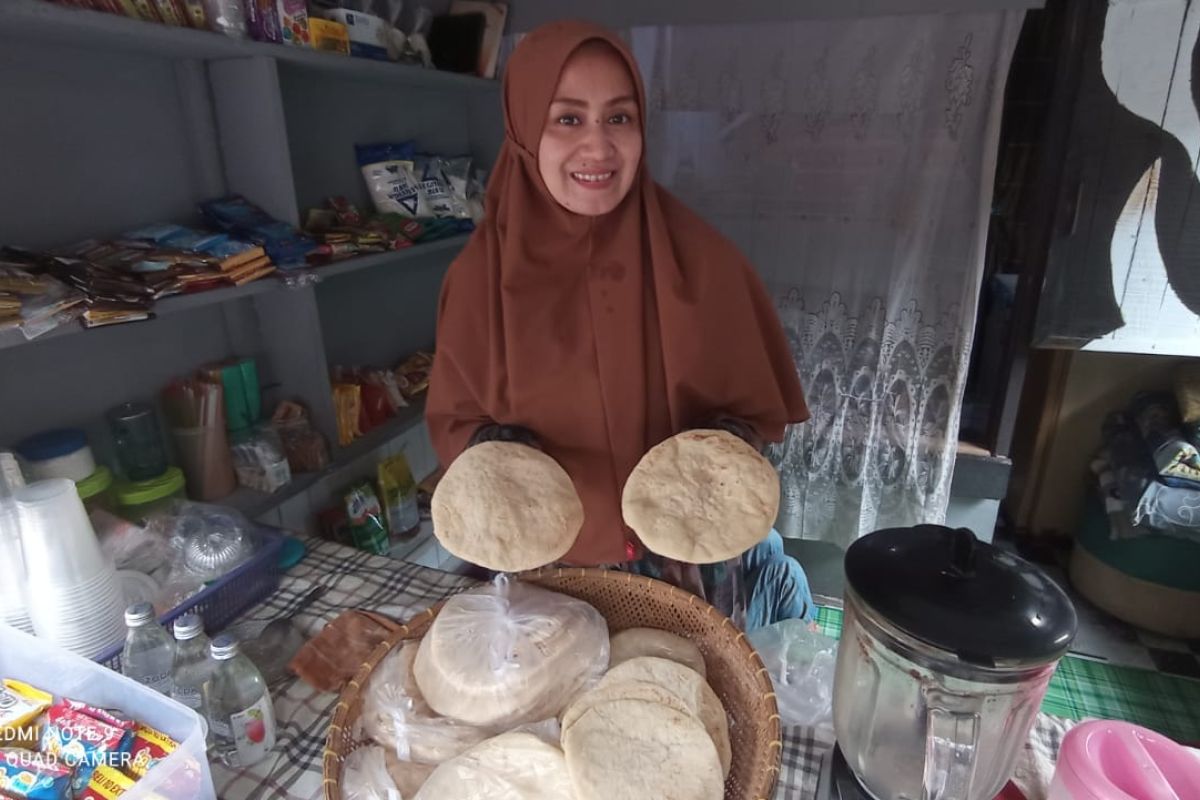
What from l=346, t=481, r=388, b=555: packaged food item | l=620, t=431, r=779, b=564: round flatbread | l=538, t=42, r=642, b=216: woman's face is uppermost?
l=538, t=42, r=642, b=216: woman's face

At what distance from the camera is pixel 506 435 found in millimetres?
1052

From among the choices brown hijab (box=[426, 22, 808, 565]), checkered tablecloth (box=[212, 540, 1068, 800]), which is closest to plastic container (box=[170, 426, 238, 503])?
checkered tablecloth (box=[212, 540, 1068, 800])

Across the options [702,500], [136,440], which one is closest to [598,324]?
[702,500]

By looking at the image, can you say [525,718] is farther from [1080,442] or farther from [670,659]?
[1080,442]

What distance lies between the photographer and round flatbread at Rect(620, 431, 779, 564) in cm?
83

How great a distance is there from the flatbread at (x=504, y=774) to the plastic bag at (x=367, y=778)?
0.05m

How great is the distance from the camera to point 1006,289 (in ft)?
6.80

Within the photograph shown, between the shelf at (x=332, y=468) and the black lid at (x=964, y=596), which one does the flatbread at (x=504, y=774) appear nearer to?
the black lid at (x=964, y=596)

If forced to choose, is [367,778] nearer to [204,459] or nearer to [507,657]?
[507,657]

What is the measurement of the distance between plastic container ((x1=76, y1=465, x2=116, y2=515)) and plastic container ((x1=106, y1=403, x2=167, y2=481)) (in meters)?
0.04

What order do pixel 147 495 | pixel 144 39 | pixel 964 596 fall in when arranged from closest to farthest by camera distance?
pixel 964 596 < pixel 144 39 < pixel 147 495

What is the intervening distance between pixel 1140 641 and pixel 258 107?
9.88ft

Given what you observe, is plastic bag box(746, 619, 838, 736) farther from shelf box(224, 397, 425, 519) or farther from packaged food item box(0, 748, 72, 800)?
shelf box(224, 397, 425, 519)

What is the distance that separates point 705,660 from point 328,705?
561mm
